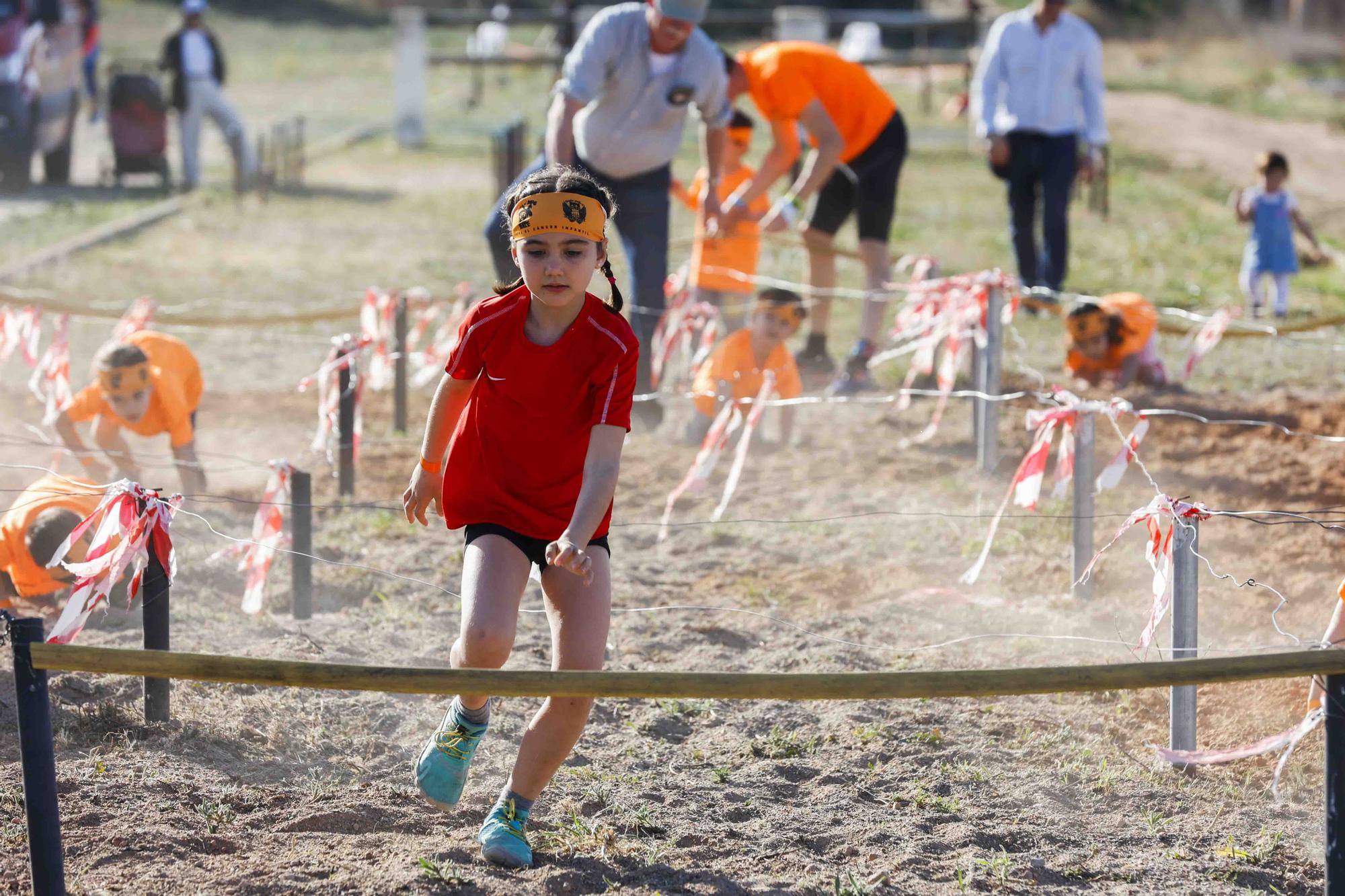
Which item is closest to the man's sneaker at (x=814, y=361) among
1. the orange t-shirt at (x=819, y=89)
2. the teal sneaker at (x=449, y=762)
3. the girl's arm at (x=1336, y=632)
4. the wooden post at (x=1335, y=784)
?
the orange t-shirt at (x=819, y=89)

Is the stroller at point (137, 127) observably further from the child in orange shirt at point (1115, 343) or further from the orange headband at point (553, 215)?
the orange headband at point (553, 215)

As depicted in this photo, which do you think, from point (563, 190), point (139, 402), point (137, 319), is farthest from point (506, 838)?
point (137, 319)

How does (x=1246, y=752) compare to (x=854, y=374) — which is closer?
(x=1246, y=752)

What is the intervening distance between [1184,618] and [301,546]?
2.72 meters

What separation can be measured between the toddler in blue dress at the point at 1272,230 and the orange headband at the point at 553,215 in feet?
26.6

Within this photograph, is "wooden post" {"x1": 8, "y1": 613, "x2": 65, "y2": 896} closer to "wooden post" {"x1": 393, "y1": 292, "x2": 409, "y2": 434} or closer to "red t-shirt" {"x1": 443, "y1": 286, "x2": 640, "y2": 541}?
"red t-shirt" {"x1": 443, "y1": 286, "x2": 640, "y2": 541}

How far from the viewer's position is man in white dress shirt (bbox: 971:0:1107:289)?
29.7ft

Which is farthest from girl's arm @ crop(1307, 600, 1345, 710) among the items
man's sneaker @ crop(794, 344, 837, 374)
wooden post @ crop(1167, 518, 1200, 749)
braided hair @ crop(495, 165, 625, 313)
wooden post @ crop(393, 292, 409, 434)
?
man's sneaker @ crop(794, 344, 837, 374)

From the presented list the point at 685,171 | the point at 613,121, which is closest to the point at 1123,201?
the point at 685,171

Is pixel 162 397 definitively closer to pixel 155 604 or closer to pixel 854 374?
pixel 155 604

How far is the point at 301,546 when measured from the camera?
4840mm

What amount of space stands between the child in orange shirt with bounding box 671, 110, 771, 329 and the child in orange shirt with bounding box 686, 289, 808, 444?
58 cm

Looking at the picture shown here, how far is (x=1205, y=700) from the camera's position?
4285 mm

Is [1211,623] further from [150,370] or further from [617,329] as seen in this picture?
[150,370]
